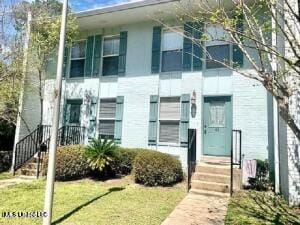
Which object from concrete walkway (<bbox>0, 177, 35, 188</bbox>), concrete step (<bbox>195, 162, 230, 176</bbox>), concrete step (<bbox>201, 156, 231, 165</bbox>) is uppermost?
concrete step (<bbox>201, 156, 231, 165</bbox>)

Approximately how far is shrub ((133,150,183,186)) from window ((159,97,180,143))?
70.0 inches

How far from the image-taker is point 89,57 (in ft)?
44.1

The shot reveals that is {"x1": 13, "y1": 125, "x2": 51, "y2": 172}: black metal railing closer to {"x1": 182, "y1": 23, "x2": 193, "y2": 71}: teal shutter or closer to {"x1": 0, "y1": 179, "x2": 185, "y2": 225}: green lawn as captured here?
{"x1": 0, "y1": 179, "x2": 185, "y2": 225}: green lawn

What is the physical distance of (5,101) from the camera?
12.8m

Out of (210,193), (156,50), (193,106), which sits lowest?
(210,193)

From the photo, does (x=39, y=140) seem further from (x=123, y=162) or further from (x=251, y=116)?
(x=251, y=116)

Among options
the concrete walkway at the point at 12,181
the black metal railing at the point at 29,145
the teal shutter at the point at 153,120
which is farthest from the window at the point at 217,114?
the black metal railing at the point at 29,145

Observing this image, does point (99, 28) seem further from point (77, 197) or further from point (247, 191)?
point (247, 191)

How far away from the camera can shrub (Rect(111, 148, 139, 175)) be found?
10.5 metres

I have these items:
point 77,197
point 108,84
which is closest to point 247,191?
point 77,197

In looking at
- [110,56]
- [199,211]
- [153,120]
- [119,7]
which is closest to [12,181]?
[153,120]

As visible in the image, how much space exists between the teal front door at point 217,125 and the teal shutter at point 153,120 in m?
1.90

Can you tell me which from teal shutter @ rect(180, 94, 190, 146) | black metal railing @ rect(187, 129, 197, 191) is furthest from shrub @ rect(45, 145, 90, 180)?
black metal railing @ rect(187, 129, 197, 191)

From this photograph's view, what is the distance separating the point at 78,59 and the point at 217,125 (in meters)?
7.14
